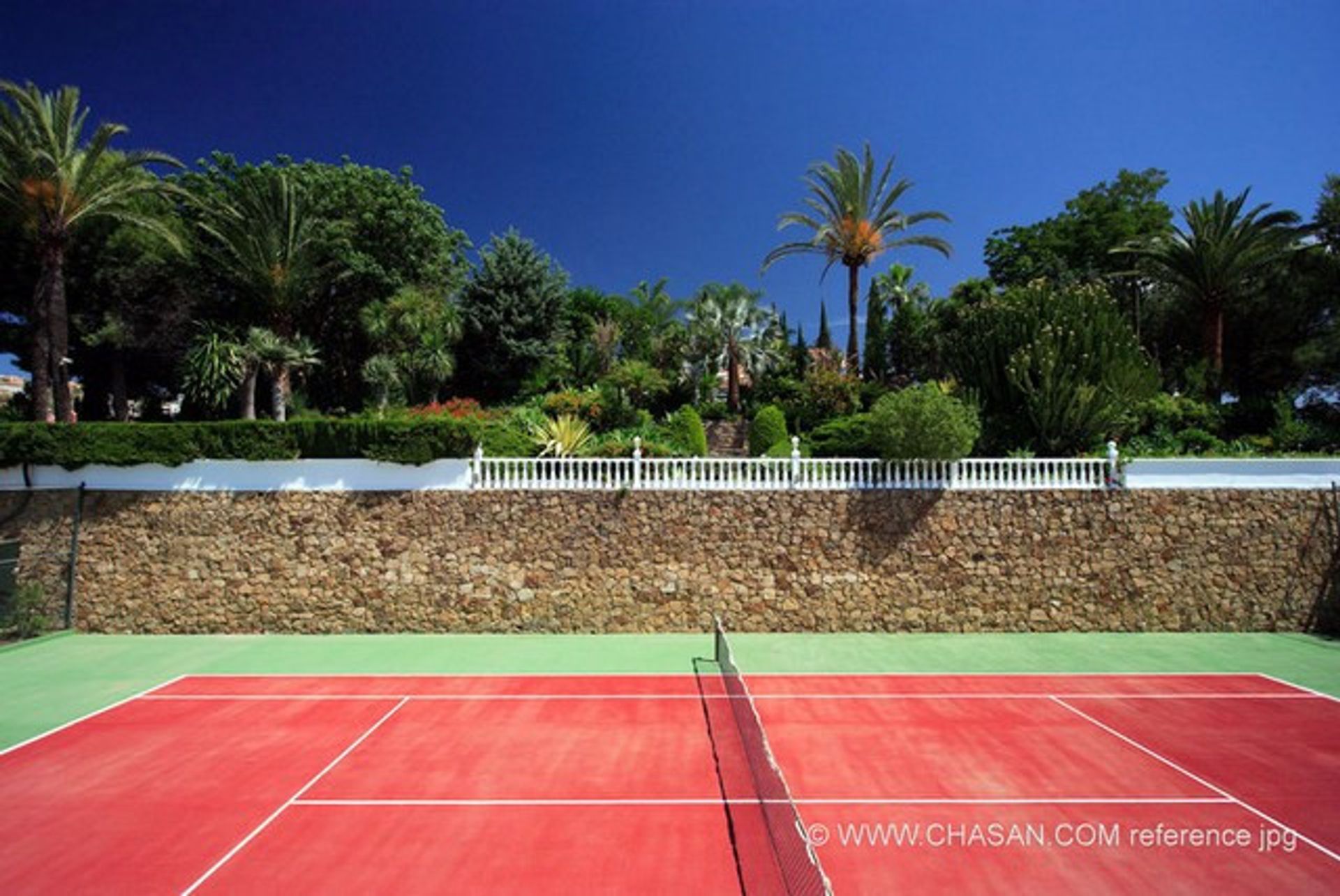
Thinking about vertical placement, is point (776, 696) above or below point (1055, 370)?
below

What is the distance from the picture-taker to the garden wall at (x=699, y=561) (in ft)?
58.1

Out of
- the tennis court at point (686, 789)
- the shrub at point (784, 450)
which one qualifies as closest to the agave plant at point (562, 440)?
the shrub at point (784, 450)

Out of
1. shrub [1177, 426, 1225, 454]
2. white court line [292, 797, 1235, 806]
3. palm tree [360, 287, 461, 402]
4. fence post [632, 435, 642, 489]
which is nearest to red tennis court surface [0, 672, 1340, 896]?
white court line [292, 797, 1235, 806]

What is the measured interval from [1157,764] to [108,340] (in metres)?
37.6

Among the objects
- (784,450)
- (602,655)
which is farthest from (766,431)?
(602,655)

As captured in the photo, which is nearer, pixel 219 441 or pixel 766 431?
pixel 219 441

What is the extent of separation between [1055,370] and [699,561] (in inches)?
474

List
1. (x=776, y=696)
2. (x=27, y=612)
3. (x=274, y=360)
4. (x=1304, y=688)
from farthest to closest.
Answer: (x=274, y=360) → (x=27, y=612) → (x=1304, y=688) → (x=776, y=696)

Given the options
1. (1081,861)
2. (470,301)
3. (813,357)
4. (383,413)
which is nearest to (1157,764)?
(1081,861)

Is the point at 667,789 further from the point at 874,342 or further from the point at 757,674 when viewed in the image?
the point at 874,342

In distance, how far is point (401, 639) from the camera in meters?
17.3

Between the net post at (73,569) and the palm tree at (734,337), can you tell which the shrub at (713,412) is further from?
the net post at (73,569)

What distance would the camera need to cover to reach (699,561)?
58.7ft

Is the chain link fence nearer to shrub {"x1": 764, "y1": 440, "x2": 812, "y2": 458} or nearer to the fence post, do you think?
the fence post
